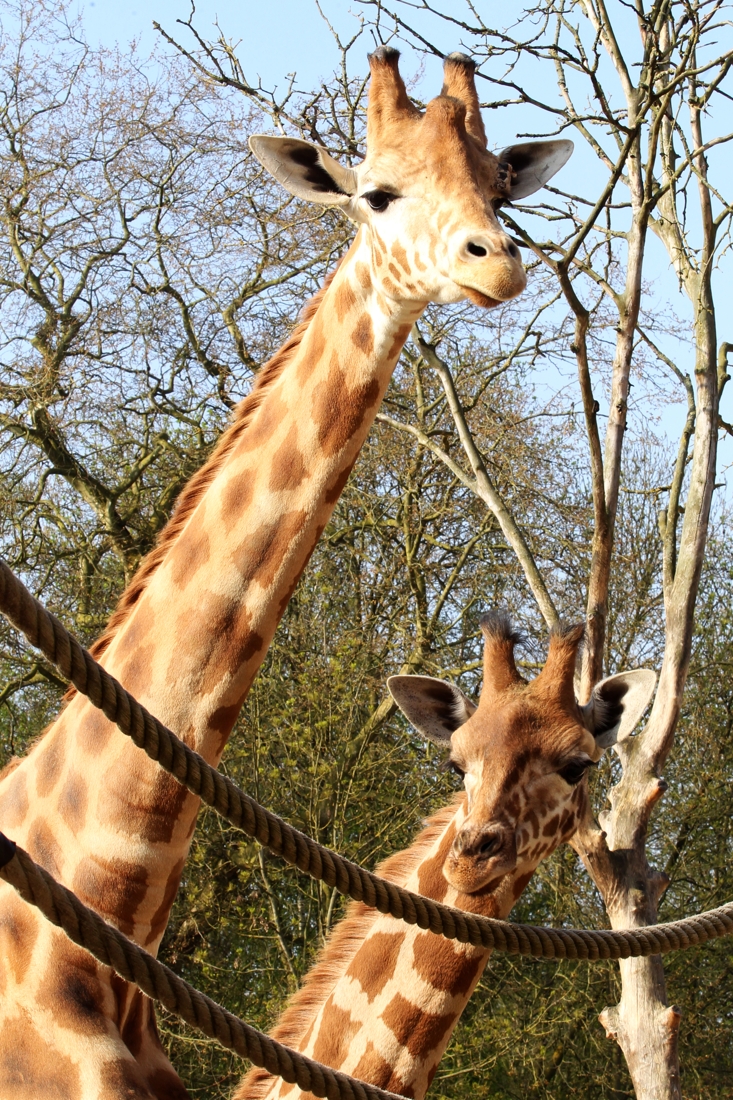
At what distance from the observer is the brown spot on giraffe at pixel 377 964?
359 cm

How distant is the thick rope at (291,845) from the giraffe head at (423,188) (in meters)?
1.37

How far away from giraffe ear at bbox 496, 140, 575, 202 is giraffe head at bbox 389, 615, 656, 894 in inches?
61.2

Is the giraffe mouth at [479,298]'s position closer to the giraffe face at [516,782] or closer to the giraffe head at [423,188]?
the giraffe head at [423,188]

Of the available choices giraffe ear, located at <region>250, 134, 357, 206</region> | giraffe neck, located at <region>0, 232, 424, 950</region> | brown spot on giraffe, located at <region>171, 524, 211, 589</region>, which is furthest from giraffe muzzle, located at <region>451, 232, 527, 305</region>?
brown spot on giraffe, located at <region>171, 524, 211, 589</region>

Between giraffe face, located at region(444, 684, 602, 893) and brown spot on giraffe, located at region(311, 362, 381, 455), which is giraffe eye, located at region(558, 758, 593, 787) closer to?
giraffe face, located at region(444, 684, 602, 893)

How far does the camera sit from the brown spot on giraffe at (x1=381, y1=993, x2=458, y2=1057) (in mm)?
3502

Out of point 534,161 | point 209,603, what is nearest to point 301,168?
point 534,161

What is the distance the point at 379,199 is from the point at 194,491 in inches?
37.1

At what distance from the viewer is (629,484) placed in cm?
1391

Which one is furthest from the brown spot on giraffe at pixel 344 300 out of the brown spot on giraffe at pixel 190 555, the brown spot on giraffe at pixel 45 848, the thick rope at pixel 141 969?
the thick rope at pixel 141 969

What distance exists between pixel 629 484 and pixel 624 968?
8.05 m

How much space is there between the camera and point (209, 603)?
2926 millimetres

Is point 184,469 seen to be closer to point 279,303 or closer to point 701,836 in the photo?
point 279,303

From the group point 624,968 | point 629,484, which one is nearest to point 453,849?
point 624,968
